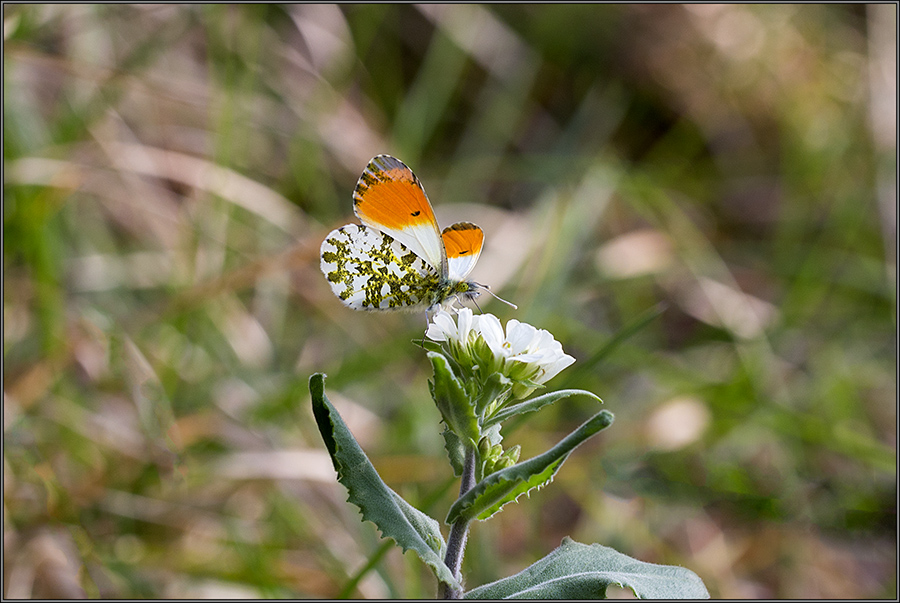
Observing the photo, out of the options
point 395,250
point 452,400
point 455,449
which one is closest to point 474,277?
point 395,250

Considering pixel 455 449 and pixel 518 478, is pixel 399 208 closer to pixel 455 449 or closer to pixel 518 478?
pixel 455 449

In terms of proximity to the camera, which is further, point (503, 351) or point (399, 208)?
point (399, 208)

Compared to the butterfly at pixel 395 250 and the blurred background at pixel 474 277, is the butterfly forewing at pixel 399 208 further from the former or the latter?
the blurred background at pixel 474 277

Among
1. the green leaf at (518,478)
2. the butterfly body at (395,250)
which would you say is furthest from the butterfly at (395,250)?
the green leaf at (518,478)

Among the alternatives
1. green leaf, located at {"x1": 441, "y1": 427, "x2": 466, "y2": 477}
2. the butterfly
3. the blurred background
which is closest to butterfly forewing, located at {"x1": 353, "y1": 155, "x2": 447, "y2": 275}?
the butterfly

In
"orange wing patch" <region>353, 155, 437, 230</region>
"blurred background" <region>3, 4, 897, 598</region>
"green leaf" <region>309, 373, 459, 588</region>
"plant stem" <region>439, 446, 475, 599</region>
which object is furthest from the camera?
"blurred background" <region>3, 4, 897, 598</region>

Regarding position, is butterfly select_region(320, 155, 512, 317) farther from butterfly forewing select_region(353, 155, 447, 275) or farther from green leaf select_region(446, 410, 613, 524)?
green leaf select_region(446, 410, 613, 524)
